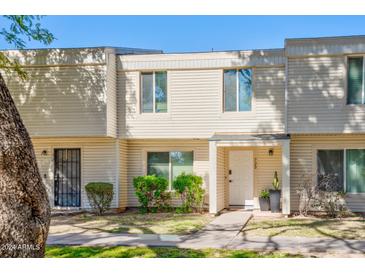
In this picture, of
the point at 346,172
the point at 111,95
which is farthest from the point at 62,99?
the point at 346,172

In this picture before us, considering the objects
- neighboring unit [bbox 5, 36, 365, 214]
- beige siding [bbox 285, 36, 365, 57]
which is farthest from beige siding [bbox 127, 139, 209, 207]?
beige siding [bbox 285, 36, 365, 57]

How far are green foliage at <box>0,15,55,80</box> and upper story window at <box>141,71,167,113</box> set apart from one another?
3.85 metres

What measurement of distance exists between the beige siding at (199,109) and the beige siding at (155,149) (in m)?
0.70

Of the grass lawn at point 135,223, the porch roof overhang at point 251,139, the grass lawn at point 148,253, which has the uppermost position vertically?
the porch roof overhang at point 251,139

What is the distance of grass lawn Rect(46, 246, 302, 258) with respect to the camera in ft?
28.0

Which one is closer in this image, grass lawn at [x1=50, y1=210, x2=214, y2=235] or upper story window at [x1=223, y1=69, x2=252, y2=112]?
grass lawn at [x1=50, y1=210, x2=214, y2=235]

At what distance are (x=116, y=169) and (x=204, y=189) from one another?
3366mm

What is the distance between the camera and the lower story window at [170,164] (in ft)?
57.3

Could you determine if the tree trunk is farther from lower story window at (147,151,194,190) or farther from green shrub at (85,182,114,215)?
lower story window at (147,151,194,190)

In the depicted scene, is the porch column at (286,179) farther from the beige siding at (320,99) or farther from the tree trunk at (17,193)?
the tree trunk at (17,193)

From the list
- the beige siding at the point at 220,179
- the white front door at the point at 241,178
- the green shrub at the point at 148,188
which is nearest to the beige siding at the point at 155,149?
the beige siding at the point at 220,179

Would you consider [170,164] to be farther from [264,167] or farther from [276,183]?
[276,183]

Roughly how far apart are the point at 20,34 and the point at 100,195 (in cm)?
645

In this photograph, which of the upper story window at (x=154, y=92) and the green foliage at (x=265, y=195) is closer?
the green foliage at (x=265, y=195)
